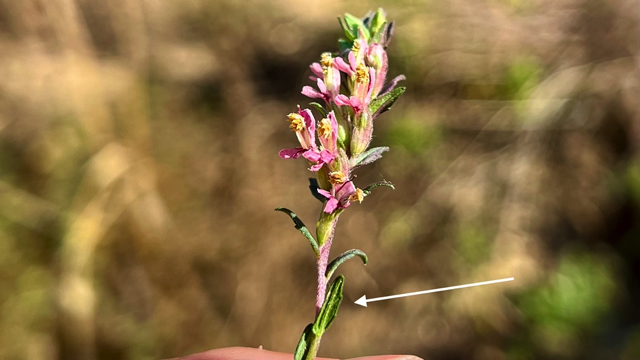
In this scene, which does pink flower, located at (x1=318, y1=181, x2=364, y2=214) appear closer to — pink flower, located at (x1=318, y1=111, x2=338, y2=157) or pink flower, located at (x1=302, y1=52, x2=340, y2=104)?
pink flower, located at (x1=318, y1=111, x2=338, y2=157)

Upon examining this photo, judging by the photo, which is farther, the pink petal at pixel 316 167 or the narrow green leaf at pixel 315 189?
the narrow green leaf at pixel 315 189

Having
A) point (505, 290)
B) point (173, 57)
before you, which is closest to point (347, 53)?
point (505, 290)

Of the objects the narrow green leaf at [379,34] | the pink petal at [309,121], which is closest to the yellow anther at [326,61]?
the pink petal at [309,121]

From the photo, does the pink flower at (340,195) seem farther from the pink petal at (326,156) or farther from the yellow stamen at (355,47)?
the yellow stamen at (355,47)

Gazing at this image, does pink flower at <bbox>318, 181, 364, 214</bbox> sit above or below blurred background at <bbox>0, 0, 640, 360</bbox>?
below

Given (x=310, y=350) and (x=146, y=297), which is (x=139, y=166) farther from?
(x=310, y=350)

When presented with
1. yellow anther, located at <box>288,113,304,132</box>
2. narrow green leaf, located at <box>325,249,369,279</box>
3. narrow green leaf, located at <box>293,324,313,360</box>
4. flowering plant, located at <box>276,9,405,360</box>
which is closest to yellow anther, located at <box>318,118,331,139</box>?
flowering plant, located at <box>276,9,405,360</box>
